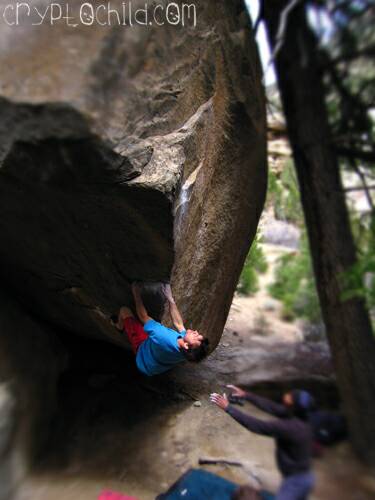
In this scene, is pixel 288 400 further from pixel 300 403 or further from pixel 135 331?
pixel 135 331

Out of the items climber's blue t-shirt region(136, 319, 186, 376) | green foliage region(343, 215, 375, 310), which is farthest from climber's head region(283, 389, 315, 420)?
climber's blue t-shirt region(136, 319, 186, 376)

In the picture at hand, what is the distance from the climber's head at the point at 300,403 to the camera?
224 cm

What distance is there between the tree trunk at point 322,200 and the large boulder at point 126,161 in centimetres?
74

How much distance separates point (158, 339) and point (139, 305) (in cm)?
37

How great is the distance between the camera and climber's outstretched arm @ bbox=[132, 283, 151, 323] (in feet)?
11.0

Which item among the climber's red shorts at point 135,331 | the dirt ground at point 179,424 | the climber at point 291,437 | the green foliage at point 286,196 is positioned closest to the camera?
the climber at point 291,437

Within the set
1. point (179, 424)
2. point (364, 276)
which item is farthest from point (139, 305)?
point (364, 276)

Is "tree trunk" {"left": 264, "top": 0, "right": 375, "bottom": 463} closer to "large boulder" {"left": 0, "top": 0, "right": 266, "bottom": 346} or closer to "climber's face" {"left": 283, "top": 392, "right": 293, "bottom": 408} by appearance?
"climber's face" {"left": 283, "top": 392, "right": 293, "bottom": 408}

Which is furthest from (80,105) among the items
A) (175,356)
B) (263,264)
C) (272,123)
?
(263,264)

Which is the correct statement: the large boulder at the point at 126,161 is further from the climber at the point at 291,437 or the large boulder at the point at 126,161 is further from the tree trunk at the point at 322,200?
the climber at the point at 291,437

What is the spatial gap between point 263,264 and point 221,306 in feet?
4.49

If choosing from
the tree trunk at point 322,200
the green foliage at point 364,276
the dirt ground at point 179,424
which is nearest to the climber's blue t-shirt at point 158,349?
the dirt ground at point 179,424

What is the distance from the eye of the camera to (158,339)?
3.13m

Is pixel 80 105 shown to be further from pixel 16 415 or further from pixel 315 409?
pixel 16 415
